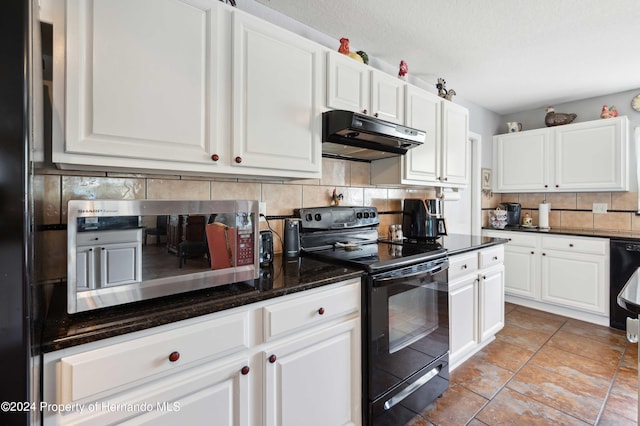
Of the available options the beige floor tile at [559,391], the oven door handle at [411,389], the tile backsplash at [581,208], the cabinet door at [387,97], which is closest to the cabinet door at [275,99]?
the cabinet door at [387,97]

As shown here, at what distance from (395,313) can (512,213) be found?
10.4 feet

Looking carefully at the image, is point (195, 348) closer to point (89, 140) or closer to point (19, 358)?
point (19, 358)

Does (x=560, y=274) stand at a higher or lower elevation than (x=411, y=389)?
higher

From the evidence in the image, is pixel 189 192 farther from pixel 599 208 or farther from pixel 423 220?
pixel 599 208

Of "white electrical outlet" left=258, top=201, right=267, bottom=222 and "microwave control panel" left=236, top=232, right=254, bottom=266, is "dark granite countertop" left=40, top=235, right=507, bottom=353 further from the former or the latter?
"white electrical outlet" left=258, top=201, right=267, bottom=222

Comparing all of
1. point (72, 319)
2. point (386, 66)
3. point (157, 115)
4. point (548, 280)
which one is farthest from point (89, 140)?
point (548, 280)

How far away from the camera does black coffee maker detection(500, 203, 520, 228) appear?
390 cm

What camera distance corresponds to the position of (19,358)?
1.83 ft

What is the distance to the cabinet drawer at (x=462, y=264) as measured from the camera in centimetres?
202

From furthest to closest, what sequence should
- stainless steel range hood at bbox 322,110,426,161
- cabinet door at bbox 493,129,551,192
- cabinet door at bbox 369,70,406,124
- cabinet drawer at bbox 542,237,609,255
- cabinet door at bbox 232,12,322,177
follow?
cabinet door at bbox 493,129,551,192, cabinet drawer at bbox 542,237,609,255, cabinet door at bbox 369,70,406,124, stainless steel range hood at bbox 322,110,426,161, cabinet door at bbox 232,12,322,177

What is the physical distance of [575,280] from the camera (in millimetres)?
3084

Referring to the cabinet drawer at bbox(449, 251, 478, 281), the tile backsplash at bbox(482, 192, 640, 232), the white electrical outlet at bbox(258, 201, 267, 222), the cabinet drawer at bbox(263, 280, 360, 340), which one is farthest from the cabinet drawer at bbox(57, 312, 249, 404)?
the tile backsplash at bbox(482, 192, 640, 232)

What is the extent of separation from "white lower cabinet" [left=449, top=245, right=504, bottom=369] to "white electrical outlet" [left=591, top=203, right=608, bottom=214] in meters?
1.85

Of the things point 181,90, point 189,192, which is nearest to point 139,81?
point 181,90
